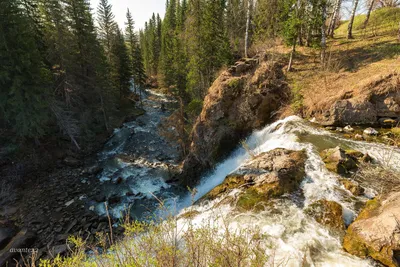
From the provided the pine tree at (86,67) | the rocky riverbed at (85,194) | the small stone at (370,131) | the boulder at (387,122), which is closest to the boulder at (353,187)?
the small stone at (370,131)

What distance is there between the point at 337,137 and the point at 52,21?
82.4 feet

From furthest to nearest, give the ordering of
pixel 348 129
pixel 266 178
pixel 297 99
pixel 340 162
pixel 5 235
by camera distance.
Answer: pixel 297 99
pixel 348 129
pixel 5 235
pixel 266 178
pixel 340 162

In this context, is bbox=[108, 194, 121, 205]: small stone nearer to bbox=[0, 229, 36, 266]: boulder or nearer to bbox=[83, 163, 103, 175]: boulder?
bbox=[0, 229, 36, 266]: boulder

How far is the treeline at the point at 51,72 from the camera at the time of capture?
1470cm

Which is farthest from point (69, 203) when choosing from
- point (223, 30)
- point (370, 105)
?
point (223, 30)

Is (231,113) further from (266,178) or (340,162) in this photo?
(340,162)

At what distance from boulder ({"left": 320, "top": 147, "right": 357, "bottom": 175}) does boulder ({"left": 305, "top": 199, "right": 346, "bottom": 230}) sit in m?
1.81

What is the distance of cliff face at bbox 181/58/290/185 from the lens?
45.5 feet

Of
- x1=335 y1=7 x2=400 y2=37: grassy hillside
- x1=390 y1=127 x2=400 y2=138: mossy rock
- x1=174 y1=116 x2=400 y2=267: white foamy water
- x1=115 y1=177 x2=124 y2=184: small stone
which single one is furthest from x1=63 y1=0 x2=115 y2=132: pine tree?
x1=335 y1=7 x2=400 y2=37: grassy hillside

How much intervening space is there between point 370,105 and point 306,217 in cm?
852

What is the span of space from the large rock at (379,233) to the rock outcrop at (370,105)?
6350 mm

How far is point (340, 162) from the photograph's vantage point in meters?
7.57

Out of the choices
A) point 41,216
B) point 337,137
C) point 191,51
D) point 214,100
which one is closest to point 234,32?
point 191,51

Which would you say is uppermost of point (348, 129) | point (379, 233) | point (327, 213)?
point (348, 129)
